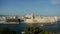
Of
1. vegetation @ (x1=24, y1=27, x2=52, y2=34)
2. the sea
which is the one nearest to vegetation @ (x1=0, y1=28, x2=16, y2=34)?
the sea

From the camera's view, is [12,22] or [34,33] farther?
[12,22]

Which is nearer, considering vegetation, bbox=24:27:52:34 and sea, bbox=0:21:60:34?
vegetation, bbox=24:27:52:34

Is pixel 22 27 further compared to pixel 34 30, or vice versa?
pixel 22 27

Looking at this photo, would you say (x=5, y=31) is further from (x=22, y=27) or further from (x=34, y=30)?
(x=34, y=30)

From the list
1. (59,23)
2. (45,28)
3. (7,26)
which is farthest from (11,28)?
(59,23)

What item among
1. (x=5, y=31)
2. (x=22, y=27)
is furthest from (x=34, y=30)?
(x=5, y=31)

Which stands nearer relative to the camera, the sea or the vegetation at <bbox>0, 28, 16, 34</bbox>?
the vegetation at <bbox>0, 28, 16, 34</bbox>

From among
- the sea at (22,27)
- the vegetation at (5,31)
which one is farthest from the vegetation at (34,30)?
the vegetation at (5,31)

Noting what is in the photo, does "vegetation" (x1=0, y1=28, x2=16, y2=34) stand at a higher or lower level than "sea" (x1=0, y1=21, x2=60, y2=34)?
lower

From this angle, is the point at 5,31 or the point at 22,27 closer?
the point at 5,31

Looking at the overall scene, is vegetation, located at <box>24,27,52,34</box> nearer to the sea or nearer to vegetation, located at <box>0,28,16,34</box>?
the sea

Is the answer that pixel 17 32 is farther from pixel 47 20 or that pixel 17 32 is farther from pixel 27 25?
pixel 47 20
